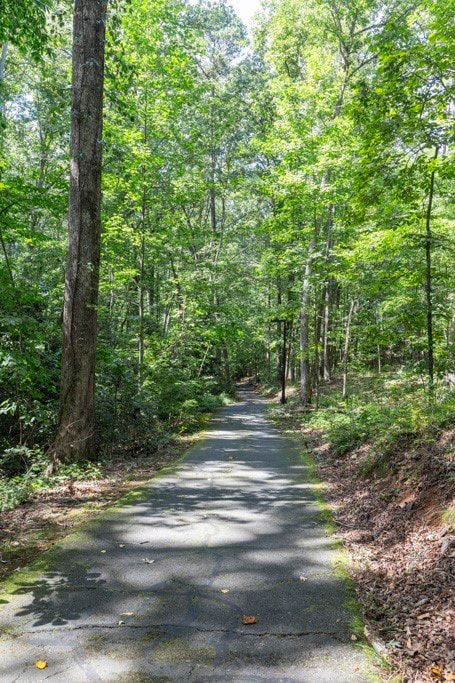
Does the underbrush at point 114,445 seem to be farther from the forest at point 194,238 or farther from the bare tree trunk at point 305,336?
the bare tree trunk at point 305,336

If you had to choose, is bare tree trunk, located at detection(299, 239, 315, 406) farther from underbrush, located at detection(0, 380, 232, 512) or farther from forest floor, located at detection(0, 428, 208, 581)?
forest floor, located at detection(0, 428, 208, 581)

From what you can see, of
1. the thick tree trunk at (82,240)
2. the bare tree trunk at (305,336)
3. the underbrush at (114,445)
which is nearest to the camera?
the underbrush at (114,445)

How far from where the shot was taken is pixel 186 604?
3.18 m

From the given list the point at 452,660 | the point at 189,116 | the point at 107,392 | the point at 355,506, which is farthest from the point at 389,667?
the point at 189,116

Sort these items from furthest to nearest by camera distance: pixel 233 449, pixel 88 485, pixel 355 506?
pixel 233 449 → pixel 88 485 → pixel 355 506

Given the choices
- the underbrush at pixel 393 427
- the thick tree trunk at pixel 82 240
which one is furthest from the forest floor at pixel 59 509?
the underbrush at pixel 393 427

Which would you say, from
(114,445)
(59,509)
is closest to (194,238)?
(114,445)

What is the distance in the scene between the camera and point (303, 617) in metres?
3.04

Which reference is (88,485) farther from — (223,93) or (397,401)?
(223,93)

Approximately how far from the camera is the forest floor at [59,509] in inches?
163

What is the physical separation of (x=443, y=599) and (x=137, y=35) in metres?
Result: 12.6

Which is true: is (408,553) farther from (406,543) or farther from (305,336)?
(305,336)

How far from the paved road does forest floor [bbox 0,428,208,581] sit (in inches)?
10.9

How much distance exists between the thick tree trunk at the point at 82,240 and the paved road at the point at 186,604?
181cm
